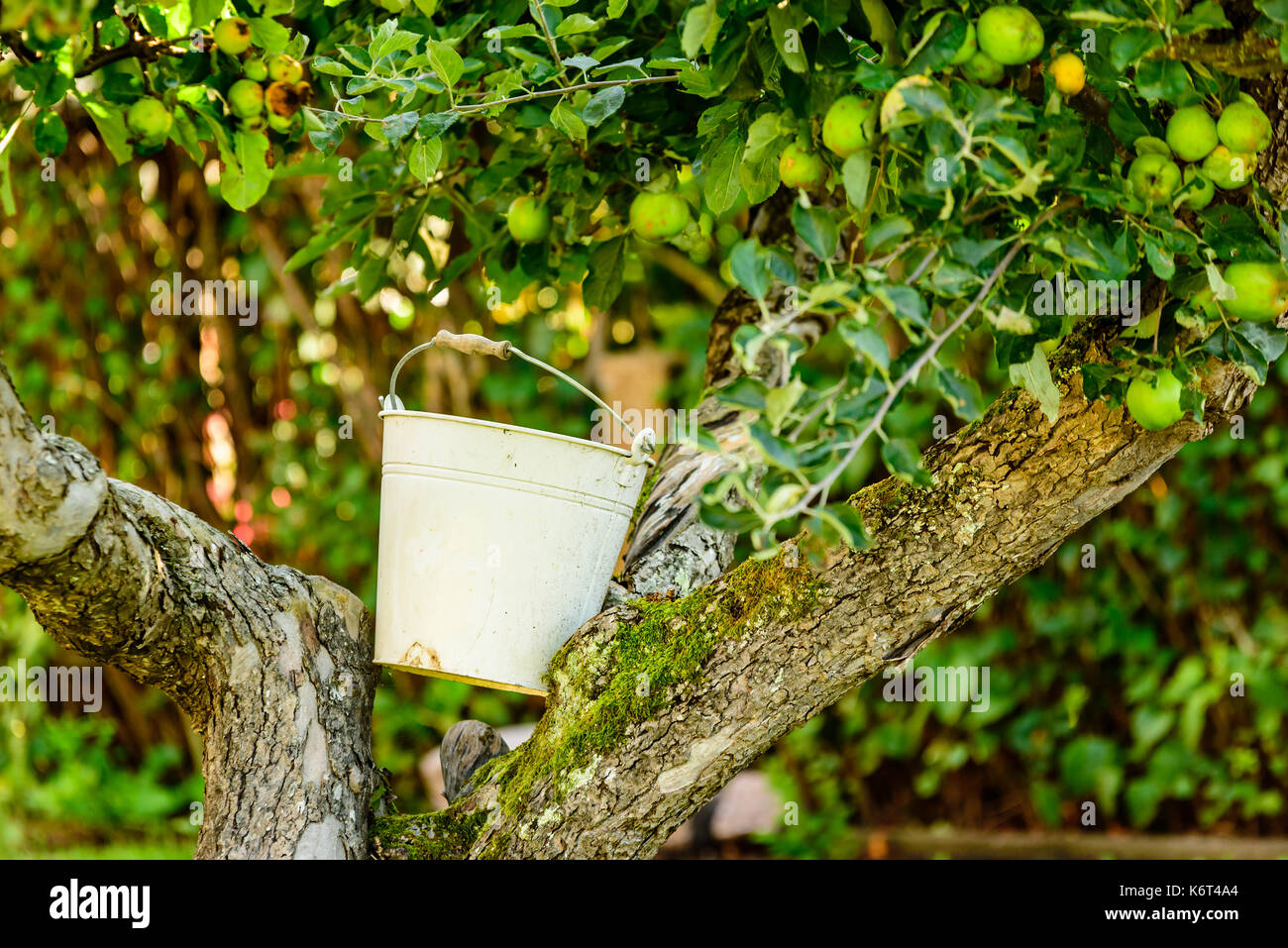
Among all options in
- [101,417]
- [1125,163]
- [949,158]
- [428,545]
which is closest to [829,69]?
[949,158]

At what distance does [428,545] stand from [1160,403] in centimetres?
84

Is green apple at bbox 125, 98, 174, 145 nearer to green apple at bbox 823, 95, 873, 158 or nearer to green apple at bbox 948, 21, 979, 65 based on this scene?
green apple at bbox 823, 95, 873, 158

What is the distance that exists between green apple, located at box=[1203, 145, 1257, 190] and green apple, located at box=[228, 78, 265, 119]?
40.2 inches

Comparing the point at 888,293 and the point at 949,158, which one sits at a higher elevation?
the point at 949,158

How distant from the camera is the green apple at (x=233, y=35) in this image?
129cm

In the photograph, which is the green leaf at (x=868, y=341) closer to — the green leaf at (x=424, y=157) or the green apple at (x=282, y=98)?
the green leaf at (x=424, y=157)

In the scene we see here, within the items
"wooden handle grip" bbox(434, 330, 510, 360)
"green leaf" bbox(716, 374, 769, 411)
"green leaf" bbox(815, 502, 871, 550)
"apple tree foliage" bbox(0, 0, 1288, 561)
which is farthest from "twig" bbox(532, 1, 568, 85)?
"green leaf" bbox(815, 502, 871, 550)

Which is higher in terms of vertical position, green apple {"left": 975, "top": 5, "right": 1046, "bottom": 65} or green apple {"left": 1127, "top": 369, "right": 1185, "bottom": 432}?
green apple {"left": 975, "top": 5, "right": 1046, "bottom": 65}

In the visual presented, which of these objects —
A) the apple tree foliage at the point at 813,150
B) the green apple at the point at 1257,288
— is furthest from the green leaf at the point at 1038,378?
the green apple at the point at 1257,288

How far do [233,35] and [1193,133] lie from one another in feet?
3.30

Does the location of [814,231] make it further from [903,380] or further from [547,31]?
[547,31]

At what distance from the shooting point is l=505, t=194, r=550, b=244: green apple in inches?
59.1

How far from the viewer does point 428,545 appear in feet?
4.66
